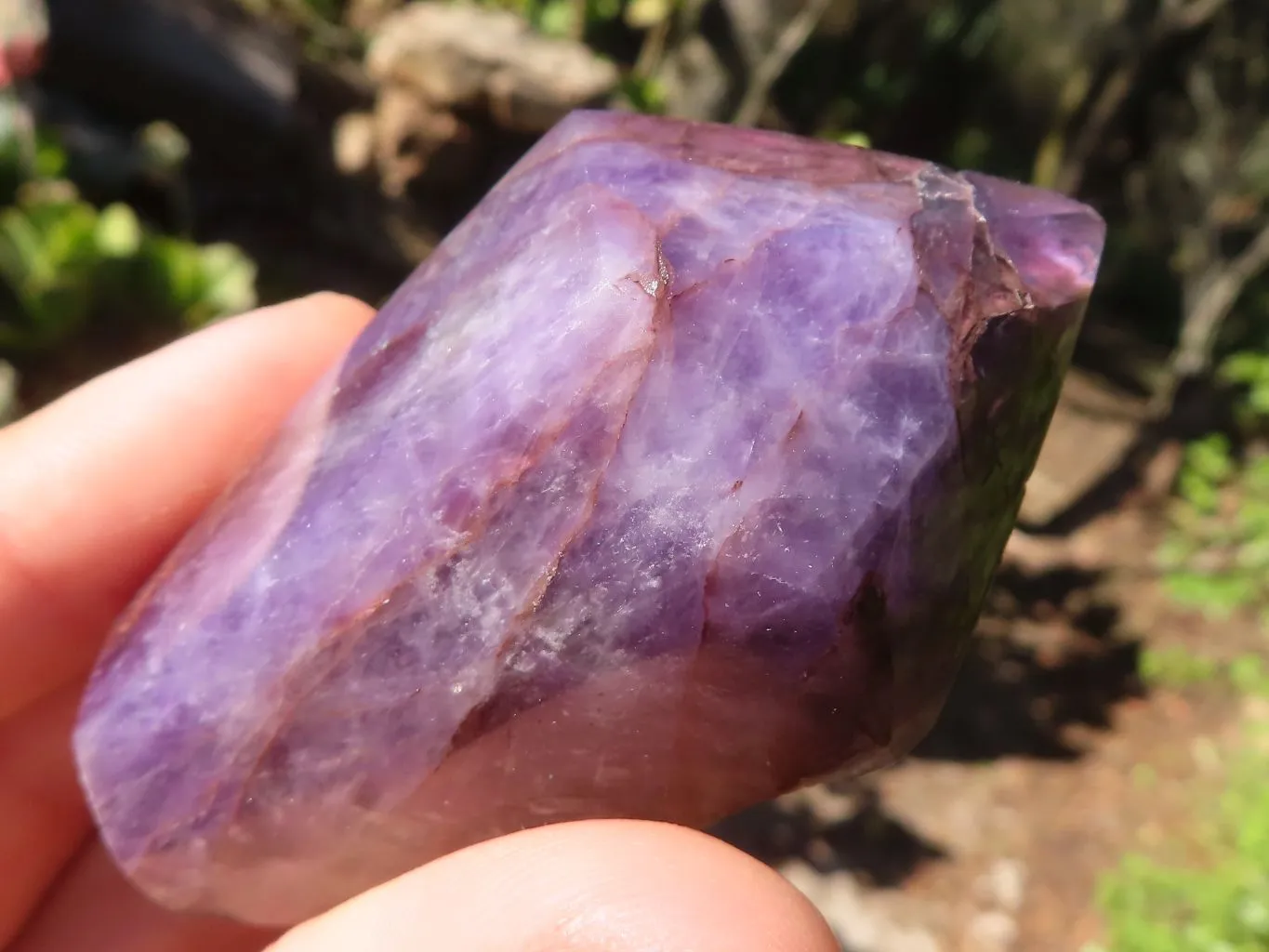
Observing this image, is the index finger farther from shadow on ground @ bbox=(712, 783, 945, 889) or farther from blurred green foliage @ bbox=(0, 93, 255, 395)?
shadow on ground @ bbox=(712, 783, 945, 889)

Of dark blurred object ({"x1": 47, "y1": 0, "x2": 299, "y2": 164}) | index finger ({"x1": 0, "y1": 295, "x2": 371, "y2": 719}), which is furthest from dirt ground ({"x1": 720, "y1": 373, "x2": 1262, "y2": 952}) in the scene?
dark blurred object ({"x1": 47, "y1": 0, "x2": 299, "y2": 164})

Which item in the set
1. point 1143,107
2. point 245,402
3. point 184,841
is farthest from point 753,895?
point 1143,107

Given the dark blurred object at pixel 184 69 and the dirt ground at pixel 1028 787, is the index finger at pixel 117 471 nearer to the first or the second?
the dirt ground at pixel 1028 787

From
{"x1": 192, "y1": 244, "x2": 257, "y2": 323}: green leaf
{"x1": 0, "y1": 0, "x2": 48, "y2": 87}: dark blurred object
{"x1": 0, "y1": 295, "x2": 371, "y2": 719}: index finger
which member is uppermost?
{"x1": 0, "y1": 295, "x2": 371, "y2": 719}: index finger

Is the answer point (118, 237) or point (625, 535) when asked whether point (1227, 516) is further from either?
point (625, 535)

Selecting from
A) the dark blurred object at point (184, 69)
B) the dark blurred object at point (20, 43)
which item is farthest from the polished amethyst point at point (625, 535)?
the dark blurred object at point (184, 69)

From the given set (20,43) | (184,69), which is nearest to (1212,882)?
(20,43)

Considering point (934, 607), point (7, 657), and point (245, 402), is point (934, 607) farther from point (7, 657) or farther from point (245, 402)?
point (7, 657)
